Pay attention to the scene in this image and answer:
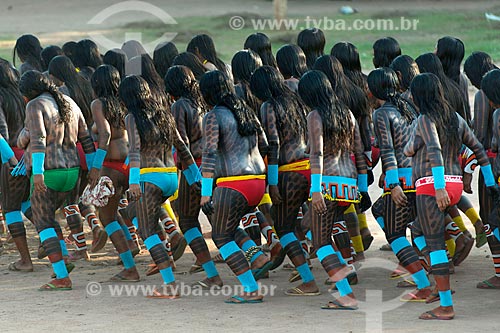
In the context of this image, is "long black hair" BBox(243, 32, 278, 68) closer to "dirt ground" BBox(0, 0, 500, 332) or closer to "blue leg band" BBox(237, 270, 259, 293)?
"dirt ground" BBox(0, 0, 500, 332)

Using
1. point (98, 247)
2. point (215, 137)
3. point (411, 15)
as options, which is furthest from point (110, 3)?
point (215, 137)

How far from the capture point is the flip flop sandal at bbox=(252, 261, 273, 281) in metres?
8.61

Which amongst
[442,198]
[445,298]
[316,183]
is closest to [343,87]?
[316,183]

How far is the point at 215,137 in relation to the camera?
319 inches

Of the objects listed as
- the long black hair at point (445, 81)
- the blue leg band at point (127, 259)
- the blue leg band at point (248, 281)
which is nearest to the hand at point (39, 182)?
the blue leg band at point (127, 259)

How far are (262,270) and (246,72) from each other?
176cm

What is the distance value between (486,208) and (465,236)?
584mm

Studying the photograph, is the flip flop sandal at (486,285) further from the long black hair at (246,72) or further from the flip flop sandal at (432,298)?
the long black hair at (246,72)

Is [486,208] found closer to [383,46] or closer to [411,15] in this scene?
[383,46]

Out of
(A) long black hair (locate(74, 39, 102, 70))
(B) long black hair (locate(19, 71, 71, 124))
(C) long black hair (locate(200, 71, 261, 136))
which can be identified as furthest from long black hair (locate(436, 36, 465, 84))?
(A) long black hair (locate(74, 39, 102, 70))

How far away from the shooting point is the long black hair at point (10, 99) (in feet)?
31.6

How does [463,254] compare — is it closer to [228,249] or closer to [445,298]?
[445,298]

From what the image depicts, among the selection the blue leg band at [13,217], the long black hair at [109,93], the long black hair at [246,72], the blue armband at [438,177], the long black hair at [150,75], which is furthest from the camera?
the blue leg band at [13,217]

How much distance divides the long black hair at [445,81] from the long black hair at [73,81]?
119 inches
